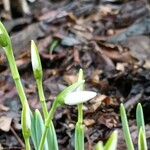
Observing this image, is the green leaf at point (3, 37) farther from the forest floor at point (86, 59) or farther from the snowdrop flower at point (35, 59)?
the forest floor at point (86, 59)

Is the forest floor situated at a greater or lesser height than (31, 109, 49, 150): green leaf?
lesser

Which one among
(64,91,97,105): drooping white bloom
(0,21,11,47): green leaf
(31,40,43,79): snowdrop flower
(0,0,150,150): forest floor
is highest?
(0,21,11,47): green leaf

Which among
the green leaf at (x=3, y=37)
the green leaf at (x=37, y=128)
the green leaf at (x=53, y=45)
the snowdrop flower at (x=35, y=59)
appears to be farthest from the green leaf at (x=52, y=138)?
the green leaf at (x=53, y=45)

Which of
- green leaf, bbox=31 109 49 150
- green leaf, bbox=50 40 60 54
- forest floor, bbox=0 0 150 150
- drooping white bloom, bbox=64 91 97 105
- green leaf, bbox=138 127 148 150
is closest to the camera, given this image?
drooping white bloom, bbox=64 91 97 105

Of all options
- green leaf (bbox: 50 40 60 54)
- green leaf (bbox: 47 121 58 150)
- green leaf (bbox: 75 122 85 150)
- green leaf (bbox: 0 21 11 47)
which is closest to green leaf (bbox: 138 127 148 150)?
green leaf (bbox: 75 122 85 150)

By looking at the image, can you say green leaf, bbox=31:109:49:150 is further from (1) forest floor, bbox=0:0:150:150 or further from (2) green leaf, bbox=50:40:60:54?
(2) green leaf, bbox=50:40:60:54

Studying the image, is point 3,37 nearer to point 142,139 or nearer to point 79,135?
point 79,135

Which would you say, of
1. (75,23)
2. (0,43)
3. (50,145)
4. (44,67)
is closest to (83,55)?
(44,67)

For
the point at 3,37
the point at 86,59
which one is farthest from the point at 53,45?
the point at 3,37
